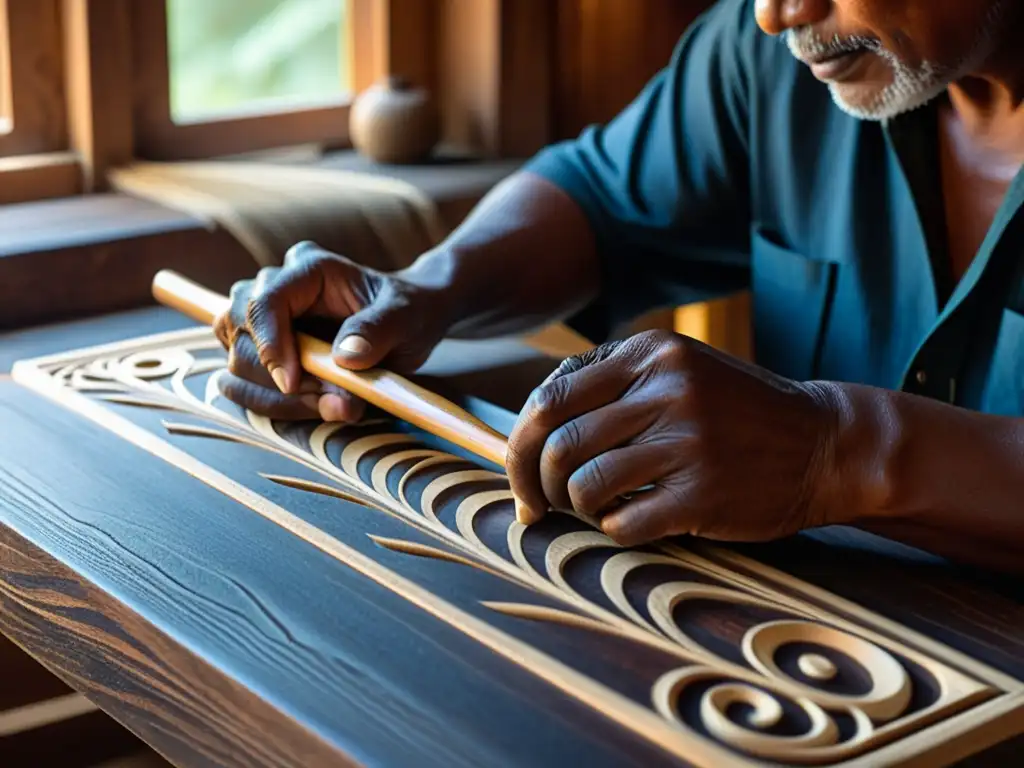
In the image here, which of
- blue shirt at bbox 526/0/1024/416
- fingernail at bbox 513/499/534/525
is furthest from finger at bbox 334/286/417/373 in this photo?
blue shirt at bbox 526/0/1024/416

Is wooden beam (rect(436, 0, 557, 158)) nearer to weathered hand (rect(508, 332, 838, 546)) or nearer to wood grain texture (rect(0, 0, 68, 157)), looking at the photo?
wood grain texture (rect(0, 0, 68, 157))

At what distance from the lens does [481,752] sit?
881mm

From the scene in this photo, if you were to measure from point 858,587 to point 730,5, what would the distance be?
862 millimetres

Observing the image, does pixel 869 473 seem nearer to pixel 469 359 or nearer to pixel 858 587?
pixel 858 587

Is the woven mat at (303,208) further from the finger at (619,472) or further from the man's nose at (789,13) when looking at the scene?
the finger at (619,472)

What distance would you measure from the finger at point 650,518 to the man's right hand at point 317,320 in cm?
35

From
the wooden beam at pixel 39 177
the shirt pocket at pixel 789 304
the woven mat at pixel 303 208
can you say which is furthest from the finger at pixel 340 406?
the wooden beam at pixel 39 177

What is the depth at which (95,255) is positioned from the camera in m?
1.89

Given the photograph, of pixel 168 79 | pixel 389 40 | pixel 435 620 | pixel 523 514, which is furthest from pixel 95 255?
pixel 435 620

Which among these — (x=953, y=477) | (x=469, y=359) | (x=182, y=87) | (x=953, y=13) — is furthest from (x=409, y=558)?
(x=182, y=87)

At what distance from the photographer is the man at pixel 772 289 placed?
111cm

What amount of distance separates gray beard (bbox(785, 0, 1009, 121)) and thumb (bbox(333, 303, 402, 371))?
441 mm

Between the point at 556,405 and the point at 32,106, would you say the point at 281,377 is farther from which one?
the point at 32,106

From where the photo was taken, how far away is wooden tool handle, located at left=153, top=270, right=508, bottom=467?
123 cm
